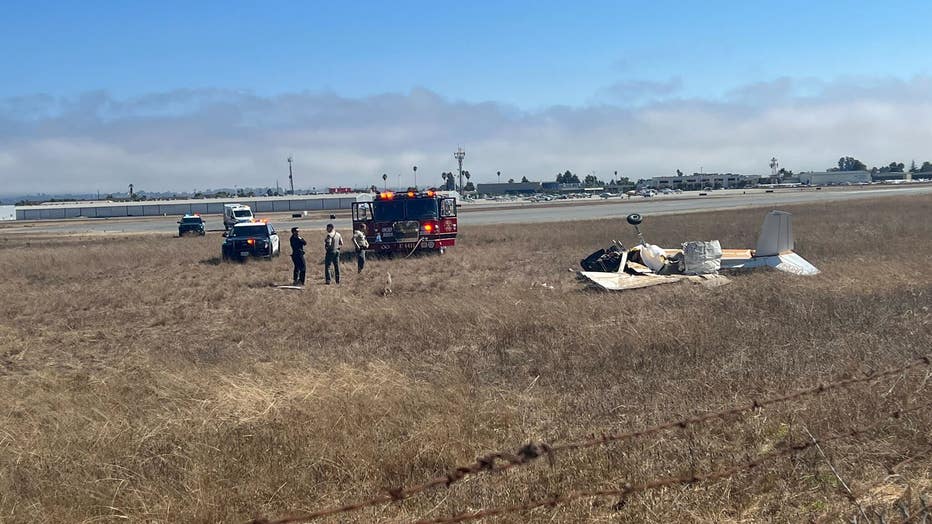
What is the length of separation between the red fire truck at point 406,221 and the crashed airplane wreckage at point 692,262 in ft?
25.6

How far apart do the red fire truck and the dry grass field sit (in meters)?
9.39

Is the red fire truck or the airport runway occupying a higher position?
the red fire truck

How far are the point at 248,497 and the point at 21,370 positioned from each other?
670 centimetres

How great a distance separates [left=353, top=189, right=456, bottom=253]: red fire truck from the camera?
24.5 metres

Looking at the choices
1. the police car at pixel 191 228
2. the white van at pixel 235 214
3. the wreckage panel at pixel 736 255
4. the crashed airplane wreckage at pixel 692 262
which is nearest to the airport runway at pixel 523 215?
the white van at pixel 235 214

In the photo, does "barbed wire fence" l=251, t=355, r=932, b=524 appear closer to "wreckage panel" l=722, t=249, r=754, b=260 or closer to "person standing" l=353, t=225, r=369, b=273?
"wreckage panel" l=722, t=249, r=754, b=260

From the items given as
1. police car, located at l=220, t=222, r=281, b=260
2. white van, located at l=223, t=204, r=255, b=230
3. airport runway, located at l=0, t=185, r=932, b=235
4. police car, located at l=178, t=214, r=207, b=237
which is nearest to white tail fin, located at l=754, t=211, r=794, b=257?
police car, located at l=220, t=222, r=281, b=260

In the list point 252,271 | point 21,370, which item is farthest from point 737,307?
point 252,271

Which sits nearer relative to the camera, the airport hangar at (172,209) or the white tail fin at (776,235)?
the white tail fin at (776,235)

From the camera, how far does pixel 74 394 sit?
770 cm

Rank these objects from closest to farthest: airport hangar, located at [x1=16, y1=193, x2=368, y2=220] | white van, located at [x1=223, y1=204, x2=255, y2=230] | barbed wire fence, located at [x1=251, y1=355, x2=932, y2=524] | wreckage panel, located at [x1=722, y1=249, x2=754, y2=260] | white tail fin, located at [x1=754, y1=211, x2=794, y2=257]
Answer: barbed wire fence, located at [x1=251, y1=355, x2=932, y2=524] < white tail fin, located at [x1=754, y1=211, x2=794, y2=257] < wreckage panel, located at [x1=722, y1=249, x2=754, y2=260] < white van, located at [x1=223, y1=204, x2=255, y2=230] < airport hangar, located at [x1=16, y1=193, x2=368, y2=220]

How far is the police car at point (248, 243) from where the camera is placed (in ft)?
85.4

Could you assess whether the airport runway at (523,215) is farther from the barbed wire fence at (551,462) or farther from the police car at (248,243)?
the barbed wire fence at (551,462)

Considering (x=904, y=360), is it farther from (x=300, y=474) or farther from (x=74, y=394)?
(x=74, y=394)
